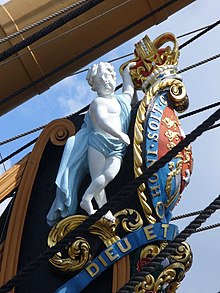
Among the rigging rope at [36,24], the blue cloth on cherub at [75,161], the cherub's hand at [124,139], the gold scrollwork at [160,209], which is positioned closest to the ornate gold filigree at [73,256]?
the blue cloth on cherub at [75,161]

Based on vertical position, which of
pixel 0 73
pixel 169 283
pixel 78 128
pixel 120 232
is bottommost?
pixel 169 283

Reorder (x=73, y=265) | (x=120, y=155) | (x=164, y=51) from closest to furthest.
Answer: (x=73, y=265) < (x=120, y=155) < (x=164, y=51)

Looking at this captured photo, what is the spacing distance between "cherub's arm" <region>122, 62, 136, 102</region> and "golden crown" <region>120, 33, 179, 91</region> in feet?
0.06

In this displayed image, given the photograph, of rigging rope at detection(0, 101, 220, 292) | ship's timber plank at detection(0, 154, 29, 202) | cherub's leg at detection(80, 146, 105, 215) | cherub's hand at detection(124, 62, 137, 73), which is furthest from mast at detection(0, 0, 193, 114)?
rigging rope at detection(0, 101, 220, 292)

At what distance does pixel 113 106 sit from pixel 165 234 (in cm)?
64

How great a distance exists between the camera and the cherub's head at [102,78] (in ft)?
15.1

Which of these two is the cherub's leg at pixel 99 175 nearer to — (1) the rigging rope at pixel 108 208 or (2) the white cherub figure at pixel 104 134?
(2) the white cherub figure at pixel 104 134

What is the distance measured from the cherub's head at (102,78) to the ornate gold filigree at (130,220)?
624mm

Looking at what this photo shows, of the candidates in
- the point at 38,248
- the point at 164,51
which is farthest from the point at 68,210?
the point at 164,51

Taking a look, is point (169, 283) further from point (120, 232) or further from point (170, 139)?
point (170, 139)

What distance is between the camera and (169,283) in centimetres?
420

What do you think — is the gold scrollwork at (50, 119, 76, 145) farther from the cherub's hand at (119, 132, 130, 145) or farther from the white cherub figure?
the cherub's hand at (119, 132, 130, 145)

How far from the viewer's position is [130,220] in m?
4.21

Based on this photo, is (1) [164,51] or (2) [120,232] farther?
(1) [164,51]
